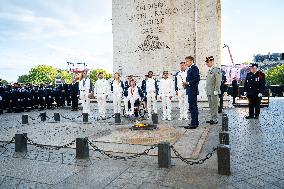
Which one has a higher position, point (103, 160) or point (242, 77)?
point (242, 77)

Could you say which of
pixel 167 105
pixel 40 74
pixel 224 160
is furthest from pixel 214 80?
pixel 40 74

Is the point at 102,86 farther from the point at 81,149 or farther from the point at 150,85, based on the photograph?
the point at 81,149

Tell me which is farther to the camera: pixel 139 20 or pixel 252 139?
pixel 139 20

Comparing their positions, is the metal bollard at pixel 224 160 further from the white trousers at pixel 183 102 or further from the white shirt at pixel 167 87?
the white shirt at pixel 167 87

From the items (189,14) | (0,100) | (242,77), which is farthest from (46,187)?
(242,77)

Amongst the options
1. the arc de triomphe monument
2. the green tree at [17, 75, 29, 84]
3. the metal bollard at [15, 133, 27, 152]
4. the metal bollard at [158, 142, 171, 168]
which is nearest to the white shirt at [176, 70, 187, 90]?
the arc de triomphe monument

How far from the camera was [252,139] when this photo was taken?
284 inches

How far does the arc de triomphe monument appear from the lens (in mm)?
15461

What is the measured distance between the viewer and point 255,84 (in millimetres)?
11547

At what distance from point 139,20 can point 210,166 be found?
13020 millimetres

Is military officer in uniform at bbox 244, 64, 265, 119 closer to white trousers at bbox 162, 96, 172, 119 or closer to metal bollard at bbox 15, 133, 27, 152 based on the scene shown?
white trousers at bbox 162, 96, 172, 119

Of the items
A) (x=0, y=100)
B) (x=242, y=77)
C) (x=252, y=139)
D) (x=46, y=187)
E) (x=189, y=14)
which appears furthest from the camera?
(x=242, y=77)

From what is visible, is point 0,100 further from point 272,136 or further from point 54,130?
point 272,136

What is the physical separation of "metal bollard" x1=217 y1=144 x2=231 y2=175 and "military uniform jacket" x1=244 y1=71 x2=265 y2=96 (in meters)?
7.72
